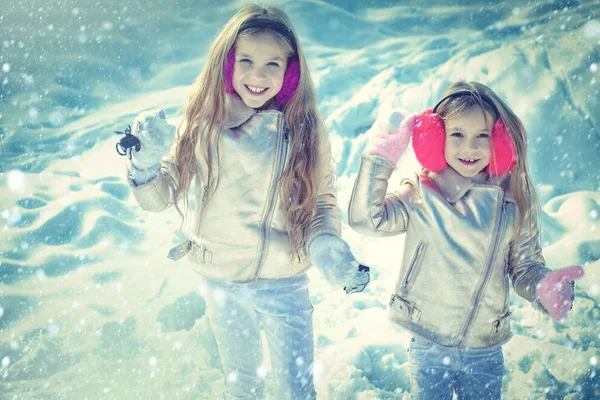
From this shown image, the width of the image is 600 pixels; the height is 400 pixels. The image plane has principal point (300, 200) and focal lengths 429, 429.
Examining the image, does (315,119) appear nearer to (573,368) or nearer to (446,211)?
(446,211)

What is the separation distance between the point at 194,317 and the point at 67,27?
5.25m

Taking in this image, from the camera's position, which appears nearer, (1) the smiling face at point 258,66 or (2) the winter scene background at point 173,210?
(1) the smiling face at point 258,66

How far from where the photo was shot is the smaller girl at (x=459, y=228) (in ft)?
5.45

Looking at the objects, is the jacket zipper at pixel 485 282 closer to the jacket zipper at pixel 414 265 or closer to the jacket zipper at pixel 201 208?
the jacket zipper at pixel 414 265

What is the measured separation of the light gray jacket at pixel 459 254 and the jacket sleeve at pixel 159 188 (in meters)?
0.75

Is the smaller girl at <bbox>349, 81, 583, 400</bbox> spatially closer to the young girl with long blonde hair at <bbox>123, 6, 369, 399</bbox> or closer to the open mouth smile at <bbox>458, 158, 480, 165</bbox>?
the open mouth smile at <bbox>458, 158, 480, 165</bbox>

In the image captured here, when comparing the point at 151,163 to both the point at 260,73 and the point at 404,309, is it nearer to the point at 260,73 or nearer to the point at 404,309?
the point at 260,73

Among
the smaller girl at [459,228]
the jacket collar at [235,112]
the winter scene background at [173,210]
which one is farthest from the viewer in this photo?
the winter scene background at [173,210]

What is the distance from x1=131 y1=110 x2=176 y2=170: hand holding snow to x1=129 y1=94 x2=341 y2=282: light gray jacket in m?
0.11

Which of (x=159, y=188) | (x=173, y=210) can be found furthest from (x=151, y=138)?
(x=173, y=210)

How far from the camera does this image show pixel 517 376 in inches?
99.6

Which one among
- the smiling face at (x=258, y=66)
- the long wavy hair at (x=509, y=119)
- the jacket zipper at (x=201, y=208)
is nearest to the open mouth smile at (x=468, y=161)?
the long wavy hair at (x=509, y=119)

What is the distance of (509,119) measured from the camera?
1.67m

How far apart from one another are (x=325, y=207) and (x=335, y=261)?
290mm
